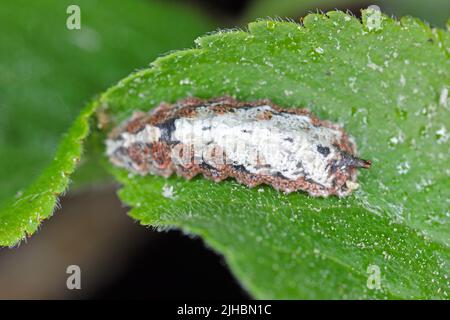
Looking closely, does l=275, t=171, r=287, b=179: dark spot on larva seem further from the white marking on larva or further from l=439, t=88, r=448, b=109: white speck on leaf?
l=439, t=88, r=448, b=109: white speck on leaf

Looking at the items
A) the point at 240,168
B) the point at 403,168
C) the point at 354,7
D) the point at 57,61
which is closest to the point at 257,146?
the point at 240,168

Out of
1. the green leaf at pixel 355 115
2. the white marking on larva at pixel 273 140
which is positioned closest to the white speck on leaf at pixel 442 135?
the green leaf at pixel 355 115

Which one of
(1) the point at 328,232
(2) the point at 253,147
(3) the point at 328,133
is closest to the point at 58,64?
(2) the point at 253,147

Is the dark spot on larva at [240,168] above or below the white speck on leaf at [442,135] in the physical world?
below

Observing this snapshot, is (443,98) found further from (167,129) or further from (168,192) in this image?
(168,192)

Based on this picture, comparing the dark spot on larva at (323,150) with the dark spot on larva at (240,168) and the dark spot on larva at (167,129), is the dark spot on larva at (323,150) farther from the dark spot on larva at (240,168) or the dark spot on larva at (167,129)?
the dark spot on larva at (167,129)

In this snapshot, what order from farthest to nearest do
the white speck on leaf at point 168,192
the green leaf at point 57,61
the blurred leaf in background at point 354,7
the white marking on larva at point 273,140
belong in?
the blurred leaf in background at point 354,7, the green leaf at point 57,61, the white speck on leaf at point 168,192, the white marking on larva at point 273,140
